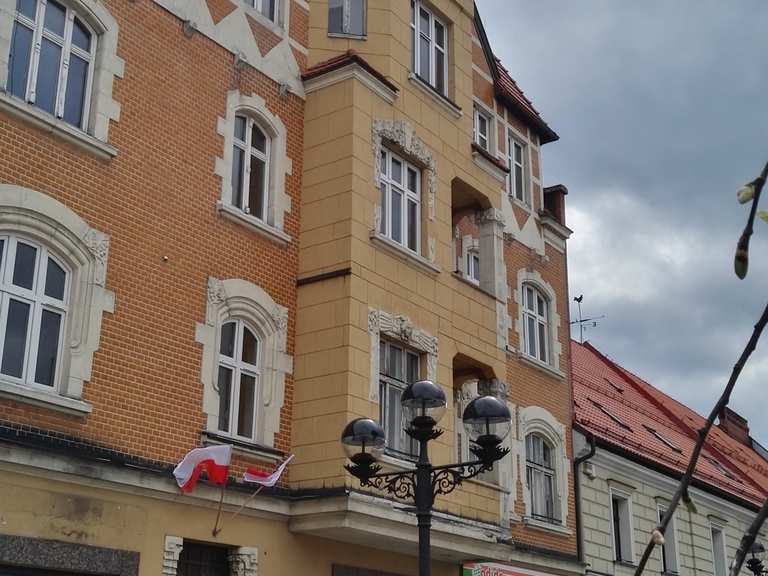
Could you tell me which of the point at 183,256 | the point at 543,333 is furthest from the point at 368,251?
the point at 543,333

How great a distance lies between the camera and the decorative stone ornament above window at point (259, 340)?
13.7 meters

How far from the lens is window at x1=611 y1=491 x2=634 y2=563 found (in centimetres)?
2330

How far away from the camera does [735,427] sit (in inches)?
1633

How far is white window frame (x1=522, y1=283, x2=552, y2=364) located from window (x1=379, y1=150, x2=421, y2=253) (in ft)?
18.9

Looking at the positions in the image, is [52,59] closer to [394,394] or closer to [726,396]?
[394,394]

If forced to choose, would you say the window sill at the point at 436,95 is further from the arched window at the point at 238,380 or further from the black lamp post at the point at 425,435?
the black lamp post at the point at 425,435

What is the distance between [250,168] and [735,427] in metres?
31.5

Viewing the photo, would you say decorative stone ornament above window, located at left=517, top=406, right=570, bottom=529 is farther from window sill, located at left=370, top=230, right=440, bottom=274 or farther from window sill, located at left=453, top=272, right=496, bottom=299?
window sill, located at left=370, top=230, right=440, bottom=274

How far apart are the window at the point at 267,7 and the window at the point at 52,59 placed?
3432mm

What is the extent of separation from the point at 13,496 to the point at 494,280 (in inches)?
406

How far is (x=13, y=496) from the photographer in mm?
10828

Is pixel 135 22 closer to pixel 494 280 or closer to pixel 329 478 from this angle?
pixel 329 478

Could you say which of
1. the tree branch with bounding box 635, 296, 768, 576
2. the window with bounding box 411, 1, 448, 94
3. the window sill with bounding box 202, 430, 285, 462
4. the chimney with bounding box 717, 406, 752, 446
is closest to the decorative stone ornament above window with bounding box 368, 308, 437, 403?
the window sill with bounding box 202, 430, 285, 462

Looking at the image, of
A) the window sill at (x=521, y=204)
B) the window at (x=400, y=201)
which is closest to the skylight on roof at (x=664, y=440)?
the window sill at (x=521, y=204)
